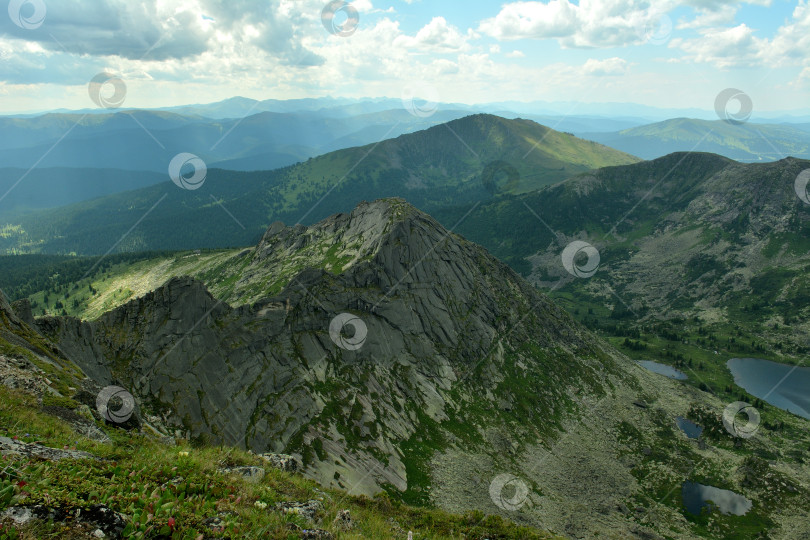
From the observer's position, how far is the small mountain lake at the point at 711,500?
72213 mm

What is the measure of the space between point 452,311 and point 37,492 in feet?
265

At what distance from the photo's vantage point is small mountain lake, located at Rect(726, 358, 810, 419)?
14738cm

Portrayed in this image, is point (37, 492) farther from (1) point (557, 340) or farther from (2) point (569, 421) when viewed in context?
(1) point (557, 340)

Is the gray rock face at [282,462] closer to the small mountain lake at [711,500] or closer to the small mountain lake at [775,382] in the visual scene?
the small mountain lake at [711,500]

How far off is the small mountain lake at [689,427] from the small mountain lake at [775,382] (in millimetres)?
75786

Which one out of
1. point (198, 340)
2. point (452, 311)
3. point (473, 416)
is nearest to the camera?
point (198, 340)

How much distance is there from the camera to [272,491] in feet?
61.2

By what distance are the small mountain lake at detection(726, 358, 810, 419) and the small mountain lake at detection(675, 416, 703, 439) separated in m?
75.8

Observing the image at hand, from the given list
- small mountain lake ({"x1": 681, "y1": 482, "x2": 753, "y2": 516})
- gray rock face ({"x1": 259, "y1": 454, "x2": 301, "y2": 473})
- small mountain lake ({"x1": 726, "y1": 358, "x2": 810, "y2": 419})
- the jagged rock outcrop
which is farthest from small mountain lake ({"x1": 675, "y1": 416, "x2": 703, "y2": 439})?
gray rock face ({"x1": 259, "y1": 454, "x2": 301, "y2": 473})

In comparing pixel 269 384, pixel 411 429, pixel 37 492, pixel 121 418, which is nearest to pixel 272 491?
pixel 37 492

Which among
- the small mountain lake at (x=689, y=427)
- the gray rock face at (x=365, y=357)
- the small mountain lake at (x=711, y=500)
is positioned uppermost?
the gray rock face at (x=365, y=357)

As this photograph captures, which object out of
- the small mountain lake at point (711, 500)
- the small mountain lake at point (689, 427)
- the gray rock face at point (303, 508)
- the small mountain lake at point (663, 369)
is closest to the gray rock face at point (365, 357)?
the small mountain lake at point (689, 427)

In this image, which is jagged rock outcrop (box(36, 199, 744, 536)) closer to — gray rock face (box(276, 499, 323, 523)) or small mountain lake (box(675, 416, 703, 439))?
small mountain lake (box(675, 416, 703, 439))

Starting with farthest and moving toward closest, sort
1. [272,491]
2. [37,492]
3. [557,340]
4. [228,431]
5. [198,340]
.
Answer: [557,340]
[198,340]
[228,431]
[272,491]
[37,492]
